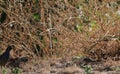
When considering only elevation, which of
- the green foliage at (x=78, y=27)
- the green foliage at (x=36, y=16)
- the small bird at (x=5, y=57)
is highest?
the green foliage at (x=36, y=16)

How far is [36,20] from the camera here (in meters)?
7.14

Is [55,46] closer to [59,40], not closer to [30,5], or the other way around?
[59,40]

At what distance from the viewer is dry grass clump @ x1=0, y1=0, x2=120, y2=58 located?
6.79m

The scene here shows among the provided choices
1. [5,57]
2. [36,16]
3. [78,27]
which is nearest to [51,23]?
[36,16]

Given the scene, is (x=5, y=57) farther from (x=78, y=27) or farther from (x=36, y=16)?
(x=78, y=27)

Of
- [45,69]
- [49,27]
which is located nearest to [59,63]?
[45,69]

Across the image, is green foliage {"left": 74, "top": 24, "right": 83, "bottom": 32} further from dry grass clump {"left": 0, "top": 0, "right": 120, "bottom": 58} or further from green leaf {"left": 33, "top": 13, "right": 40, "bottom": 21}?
green leaf {"left": 33, "top": 13, "right": 40, "bottom": 21}

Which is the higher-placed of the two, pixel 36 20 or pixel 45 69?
pixel 36 20

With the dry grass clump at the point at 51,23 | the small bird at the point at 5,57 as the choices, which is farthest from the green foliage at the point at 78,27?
the small bird at the point at 5,57

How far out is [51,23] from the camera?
7.11 m

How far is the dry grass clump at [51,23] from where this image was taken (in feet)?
22.3

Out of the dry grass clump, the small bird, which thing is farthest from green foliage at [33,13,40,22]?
the small bird

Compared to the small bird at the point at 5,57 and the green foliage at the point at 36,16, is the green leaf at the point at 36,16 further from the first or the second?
the small bird at the point at 5,57

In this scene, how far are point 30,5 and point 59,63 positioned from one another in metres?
1.34
